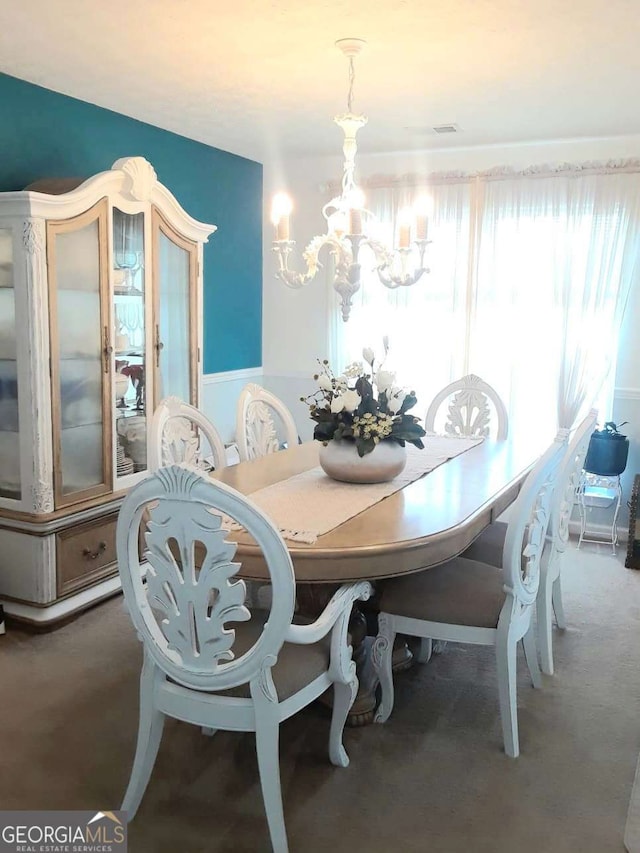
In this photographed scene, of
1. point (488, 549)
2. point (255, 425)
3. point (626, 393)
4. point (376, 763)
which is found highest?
point (626, 393)

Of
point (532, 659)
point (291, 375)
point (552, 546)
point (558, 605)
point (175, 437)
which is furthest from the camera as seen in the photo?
point (291, 375)

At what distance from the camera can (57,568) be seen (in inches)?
128

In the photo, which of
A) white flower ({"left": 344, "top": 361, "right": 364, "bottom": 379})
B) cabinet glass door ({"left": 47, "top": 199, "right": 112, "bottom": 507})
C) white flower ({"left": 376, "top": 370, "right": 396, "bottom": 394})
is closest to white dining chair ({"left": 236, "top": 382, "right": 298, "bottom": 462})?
cabinet glass door ({"left": 47, "top": 199, "right": 112, "bottom": 507})

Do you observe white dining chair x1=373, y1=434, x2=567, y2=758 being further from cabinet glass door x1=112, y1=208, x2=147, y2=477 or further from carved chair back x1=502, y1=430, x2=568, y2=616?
cabinet glass door x1=112, y1=208, x2=147, y2=477

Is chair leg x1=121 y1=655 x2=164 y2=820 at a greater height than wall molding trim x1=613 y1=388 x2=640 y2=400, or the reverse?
wall molding trim x1=613 y1=388 x2=640 y2=400

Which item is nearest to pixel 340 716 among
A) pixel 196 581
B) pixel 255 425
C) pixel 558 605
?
pixel 196 581

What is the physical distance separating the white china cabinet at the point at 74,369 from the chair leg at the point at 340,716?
1.54 metres

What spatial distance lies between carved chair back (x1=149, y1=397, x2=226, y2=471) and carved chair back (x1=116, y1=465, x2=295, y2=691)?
95 centimetres

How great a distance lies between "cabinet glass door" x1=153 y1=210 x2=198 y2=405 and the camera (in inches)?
149

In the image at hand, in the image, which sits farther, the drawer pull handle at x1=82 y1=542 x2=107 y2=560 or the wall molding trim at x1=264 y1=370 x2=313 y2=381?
the wall molding trim at x1=264 y1=370 x2=313 y2=381

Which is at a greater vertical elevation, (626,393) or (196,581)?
(626,393)

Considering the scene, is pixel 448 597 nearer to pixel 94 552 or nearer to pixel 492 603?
pixel 492 603

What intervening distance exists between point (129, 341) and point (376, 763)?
226 centimetres

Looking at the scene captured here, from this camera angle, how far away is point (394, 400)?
2.70 meters
